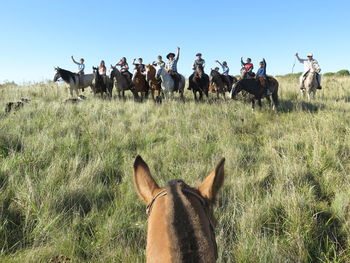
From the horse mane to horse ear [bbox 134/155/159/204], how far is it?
0.26 meters

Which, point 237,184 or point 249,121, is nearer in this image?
point 237,184

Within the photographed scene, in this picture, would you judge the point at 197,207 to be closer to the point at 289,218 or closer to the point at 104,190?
the point at 289,218

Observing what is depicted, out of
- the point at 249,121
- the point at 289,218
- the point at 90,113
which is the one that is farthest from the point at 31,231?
the point at 249,121

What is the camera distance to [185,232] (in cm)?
79

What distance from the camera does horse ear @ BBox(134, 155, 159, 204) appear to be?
1.16 meters

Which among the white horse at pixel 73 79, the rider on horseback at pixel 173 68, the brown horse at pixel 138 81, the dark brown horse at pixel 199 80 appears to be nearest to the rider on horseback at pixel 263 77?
the dark brown horse at pixel 199 80

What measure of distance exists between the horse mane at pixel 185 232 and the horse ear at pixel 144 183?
0.26 metres

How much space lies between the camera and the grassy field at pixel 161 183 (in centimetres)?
233

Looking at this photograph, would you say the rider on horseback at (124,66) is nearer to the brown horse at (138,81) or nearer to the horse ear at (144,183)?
the brown horse at (138,81)

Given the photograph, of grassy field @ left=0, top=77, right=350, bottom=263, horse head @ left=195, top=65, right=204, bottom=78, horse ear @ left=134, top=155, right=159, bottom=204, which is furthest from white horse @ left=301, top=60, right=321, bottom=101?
horse ear @ left=134, top=155, right=159, bottom=204

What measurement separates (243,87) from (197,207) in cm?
977

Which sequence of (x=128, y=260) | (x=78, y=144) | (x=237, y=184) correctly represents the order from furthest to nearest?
1. (x=78, y=144)
2. (x=237, y=184)
3. (x=128, y=260)

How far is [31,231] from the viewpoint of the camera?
256 centimetres

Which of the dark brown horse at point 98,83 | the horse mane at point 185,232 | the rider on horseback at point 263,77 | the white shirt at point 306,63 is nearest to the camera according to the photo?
the horse mane at point 185,232
